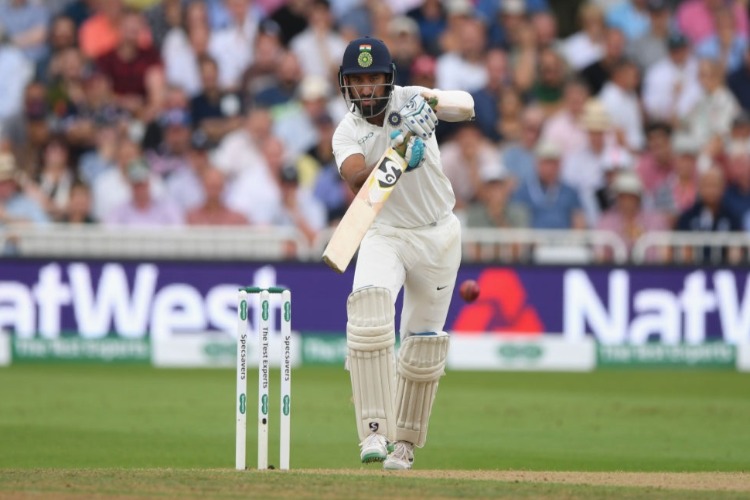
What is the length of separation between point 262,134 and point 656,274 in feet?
12.4

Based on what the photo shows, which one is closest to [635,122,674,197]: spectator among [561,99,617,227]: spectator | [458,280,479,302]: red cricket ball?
[561,99,617,227]: spectator

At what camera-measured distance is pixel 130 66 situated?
1416 cm

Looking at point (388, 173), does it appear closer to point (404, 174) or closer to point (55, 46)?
point (404, 174)

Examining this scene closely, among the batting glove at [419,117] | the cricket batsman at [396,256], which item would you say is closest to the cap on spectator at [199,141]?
the cricket batsman at [396,256]

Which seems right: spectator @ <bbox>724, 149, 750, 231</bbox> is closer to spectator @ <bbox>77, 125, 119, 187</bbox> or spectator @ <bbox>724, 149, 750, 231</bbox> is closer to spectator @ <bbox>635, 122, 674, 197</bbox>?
spectator @ <bbox>635, 122, 674, 197</bbox>

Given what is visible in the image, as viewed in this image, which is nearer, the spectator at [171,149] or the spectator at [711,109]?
the spectator at [171,149]

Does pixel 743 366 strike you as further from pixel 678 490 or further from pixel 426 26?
pixel 678 490

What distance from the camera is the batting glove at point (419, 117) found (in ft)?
20.8

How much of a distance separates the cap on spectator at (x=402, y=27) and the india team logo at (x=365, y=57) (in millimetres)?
7579

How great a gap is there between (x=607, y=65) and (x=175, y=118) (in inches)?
173

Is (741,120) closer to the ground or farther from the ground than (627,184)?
farther from the ground

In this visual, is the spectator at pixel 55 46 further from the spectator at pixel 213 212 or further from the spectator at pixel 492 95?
the spectator at pixel 492 95

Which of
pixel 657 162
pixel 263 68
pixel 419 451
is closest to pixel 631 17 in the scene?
pixel 657 162

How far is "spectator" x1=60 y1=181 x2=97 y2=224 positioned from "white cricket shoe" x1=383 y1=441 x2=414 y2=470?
264 inches
